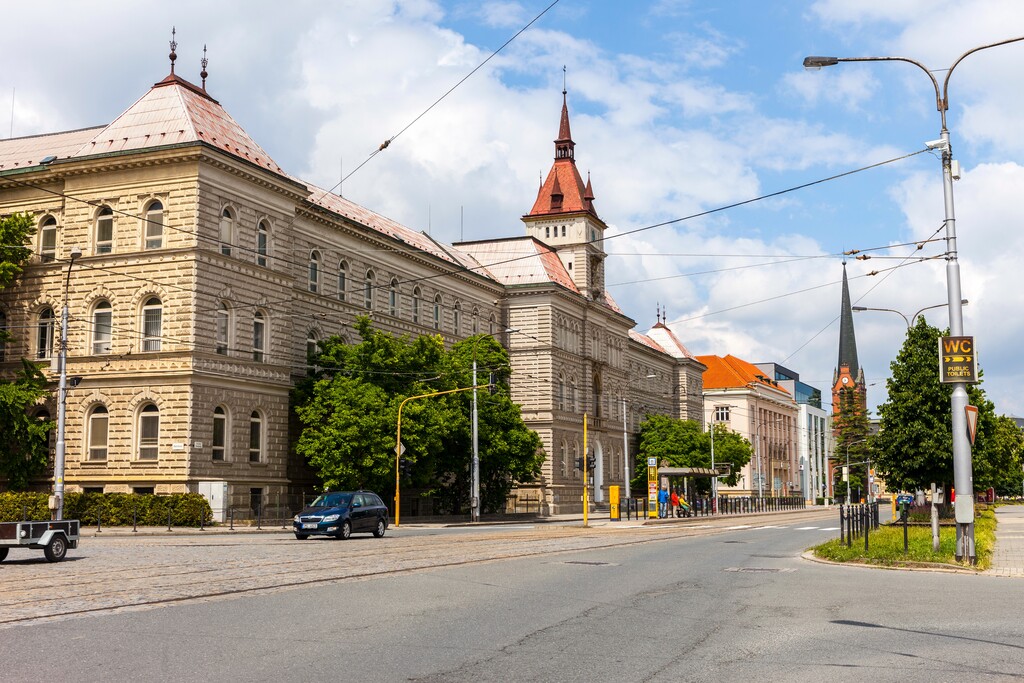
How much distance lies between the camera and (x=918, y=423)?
36625mm

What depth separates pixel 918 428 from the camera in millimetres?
36500

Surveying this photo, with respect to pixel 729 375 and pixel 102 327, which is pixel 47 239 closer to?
pixel 102 327

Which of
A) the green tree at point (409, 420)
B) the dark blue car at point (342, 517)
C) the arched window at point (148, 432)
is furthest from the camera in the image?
the green tree at point (409, 420)

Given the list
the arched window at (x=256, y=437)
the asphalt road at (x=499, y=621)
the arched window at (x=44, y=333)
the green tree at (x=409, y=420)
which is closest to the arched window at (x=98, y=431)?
the arched window at (x=44, y=333)

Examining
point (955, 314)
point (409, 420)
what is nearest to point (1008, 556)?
point (955, 314)

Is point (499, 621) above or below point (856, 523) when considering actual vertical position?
below

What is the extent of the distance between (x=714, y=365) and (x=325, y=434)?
315 ft

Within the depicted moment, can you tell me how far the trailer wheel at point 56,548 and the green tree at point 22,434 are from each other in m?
23.0

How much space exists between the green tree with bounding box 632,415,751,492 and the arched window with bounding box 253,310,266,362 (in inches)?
1996

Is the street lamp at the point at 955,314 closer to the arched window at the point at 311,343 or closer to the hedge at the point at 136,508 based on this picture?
the hedge at the point at 136,508

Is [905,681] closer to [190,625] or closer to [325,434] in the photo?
[190,625]

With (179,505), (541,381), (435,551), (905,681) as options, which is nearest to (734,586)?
(905,681)

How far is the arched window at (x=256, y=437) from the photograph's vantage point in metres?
46.7

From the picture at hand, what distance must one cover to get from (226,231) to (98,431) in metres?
9.89
